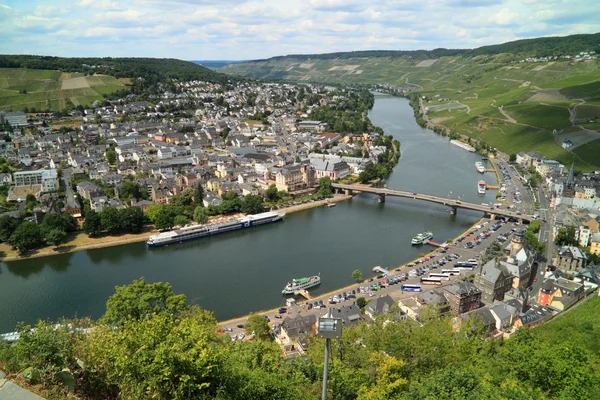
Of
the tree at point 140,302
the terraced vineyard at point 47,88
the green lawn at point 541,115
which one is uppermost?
the terraced vineyard at point 47,88

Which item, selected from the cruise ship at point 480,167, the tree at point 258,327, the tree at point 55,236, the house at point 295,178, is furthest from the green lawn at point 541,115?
the tree at point 55,236

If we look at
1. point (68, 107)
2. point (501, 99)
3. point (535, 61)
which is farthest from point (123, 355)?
point (535, 61)

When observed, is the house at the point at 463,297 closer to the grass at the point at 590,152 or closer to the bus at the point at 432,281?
the bus at the point at 432,281

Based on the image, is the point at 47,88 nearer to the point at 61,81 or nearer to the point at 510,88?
the point at 61,81

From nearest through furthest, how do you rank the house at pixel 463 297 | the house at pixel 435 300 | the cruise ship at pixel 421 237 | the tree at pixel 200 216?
the house at pixel 435 300 → the house at pixel 463 297 → the cruise ship at pixel 421 237 → the tree at pixel 200 216

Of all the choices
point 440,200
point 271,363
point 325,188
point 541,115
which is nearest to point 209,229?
point 325,188

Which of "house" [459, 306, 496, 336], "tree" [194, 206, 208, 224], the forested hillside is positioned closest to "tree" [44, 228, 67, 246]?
"tree" [194, 206, 208, 224]

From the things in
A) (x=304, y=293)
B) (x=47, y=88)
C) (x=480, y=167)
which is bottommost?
(x=304, y=293)
